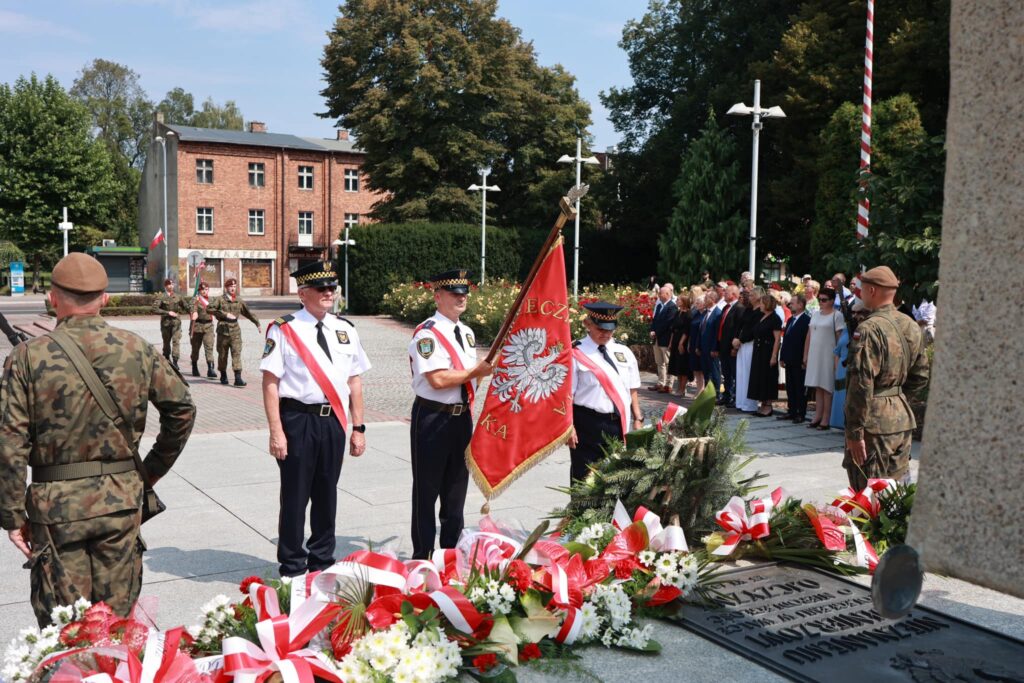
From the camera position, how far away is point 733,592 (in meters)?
4.21

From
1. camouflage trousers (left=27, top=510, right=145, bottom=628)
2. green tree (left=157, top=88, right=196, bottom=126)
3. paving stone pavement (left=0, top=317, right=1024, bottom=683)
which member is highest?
green tree (left=157, top=88, right=196, bottom=126)

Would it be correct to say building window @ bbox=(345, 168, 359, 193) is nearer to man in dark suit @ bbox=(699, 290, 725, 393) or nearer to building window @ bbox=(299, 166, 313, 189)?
building window @ bbox=(299, 166, 313, 189)

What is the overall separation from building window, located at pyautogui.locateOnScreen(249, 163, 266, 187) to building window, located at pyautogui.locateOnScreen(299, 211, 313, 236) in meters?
3.07

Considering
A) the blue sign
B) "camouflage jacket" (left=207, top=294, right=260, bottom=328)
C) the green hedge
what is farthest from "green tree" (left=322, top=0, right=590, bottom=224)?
"camouflage jacket" (left=207, top=294, right=260, bottom=328)

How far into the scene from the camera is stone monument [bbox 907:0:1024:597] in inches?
78.8

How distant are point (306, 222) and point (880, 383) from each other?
56.1 m

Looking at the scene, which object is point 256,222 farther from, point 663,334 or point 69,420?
point 69,420

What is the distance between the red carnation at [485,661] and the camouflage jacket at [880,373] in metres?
3.22

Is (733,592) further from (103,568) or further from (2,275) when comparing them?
(2,275)

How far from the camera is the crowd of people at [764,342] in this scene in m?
11.9

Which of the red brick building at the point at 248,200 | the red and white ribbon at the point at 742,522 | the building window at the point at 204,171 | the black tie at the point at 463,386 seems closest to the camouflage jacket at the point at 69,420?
the black tie at the point at 463,386

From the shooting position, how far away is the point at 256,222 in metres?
57.6

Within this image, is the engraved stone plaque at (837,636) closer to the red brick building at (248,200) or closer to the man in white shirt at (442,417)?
the man in white shirt at (442,417)

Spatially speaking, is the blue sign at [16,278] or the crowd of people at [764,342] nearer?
the crowd of people at [764,342]
